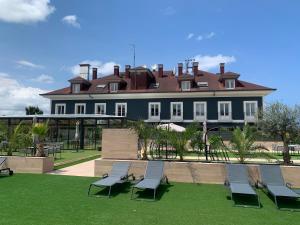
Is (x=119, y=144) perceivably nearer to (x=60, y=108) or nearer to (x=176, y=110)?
(x=176, y=110)

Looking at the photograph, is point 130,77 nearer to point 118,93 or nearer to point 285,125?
point 118,93

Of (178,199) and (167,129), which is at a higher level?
(167,129)

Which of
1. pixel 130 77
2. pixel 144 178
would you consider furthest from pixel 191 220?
pixel 130 77

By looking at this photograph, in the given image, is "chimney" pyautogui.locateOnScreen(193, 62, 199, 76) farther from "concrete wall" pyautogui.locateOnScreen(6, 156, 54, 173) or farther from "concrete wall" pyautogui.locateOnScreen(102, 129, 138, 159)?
"concrete wall" pyautogui.locateOnScreen(6, 156, 54, 173)

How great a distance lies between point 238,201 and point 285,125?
4520 mm

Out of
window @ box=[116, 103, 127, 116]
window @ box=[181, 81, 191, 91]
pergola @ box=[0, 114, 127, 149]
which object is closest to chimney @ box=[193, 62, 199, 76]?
window @ box=[181, 81, 191, 91]

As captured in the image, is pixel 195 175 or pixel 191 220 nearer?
pixel 191 220

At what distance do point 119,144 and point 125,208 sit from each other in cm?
472

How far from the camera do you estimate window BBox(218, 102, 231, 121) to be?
110 ft

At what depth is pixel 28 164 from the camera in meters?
11.8

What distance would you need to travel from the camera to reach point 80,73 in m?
43.0

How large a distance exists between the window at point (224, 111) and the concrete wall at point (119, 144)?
23.8 meters

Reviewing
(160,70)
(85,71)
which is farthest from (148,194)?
(85,71)

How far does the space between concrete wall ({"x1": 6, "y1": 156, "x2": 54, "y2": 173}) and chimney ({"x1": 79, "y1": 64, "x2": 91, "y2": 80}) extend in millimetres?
31739
